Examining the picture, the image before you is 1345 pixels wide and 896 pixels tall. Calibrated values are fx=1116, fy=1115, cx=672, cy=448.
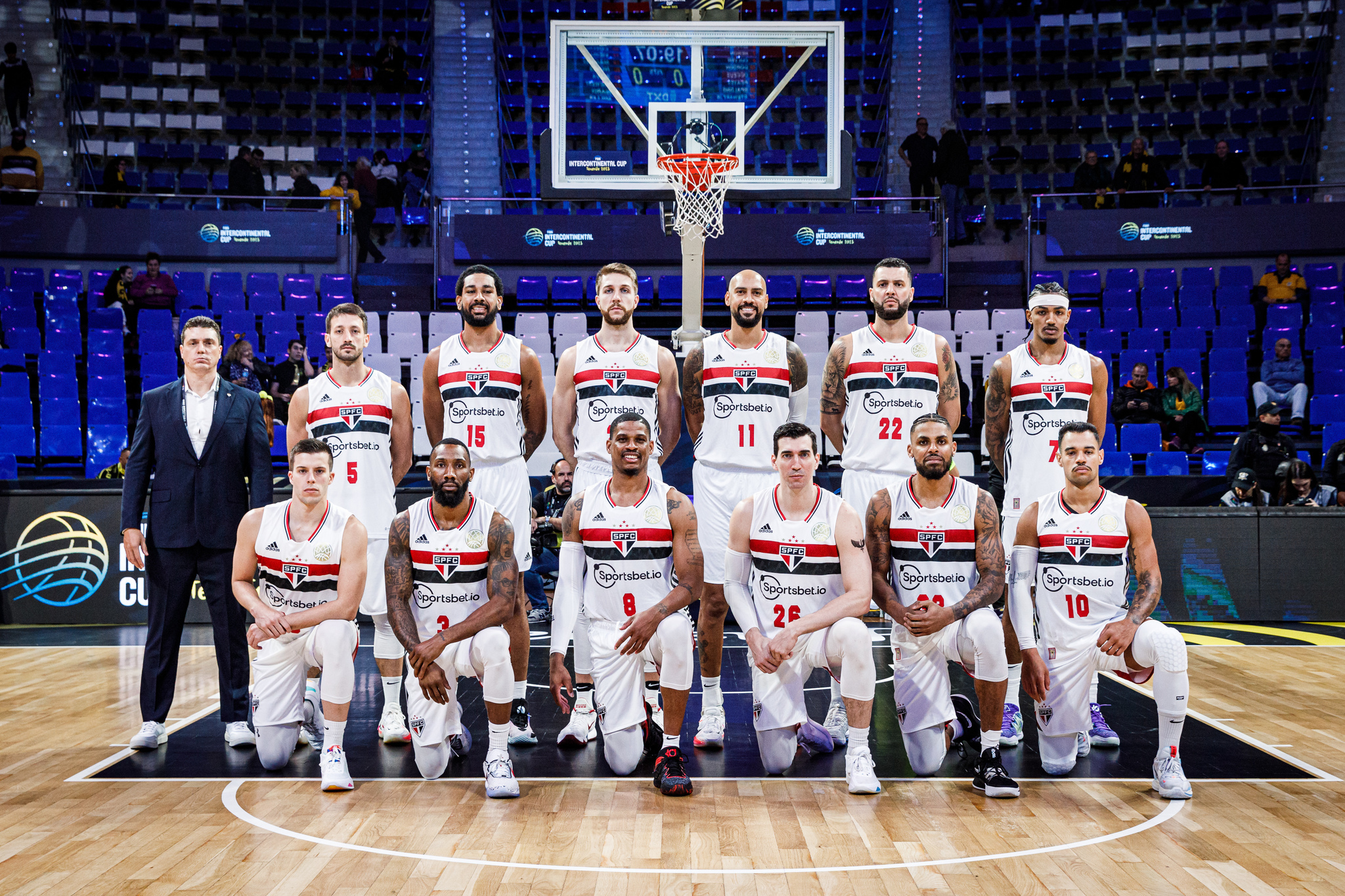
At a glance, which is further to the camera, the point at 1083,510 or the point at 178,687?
the point at 178,687

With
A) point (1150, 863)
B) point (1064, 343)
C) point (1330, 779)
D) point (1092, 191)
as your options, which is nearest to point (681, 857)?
point (1150, 863)

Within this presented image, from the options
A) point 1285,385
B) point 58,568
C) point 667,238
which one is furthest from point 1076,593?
point 667,238

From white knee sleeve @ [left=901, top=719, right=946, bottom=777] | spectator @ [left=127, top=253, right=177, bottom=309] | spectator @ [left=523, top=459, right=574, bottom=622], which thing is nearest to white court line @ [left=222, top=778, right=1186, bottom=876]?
white knee sleeve @ [left=901, top=719, right=946, bottom=777]

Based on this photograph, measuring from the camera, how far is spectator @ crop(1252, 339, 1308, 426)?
12156 millimetres

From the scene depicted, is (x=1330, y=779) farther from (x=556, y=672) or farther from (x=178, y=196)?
(x=178, y=196)

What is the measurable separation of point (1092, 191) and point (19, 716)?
14.0 m

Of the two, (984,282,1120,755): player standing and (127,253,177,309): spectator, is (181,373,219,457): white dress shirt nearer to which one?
(984,282,1120,755): player standing

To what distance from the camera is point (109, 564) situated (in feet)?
31.2

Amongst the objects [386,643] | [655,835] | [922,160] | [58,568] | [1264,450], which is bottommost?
[655,835]

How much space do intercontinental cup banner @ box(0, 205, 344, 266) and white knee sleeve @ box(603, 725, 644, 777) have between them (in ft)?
38.1

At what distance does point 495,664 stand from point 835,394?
2.44 m

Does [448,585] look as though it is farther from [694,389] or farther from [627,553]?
[694,389]

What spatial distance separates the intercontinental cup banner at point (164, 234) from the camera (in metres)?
14.9

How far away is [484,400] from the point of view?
5.95 m
